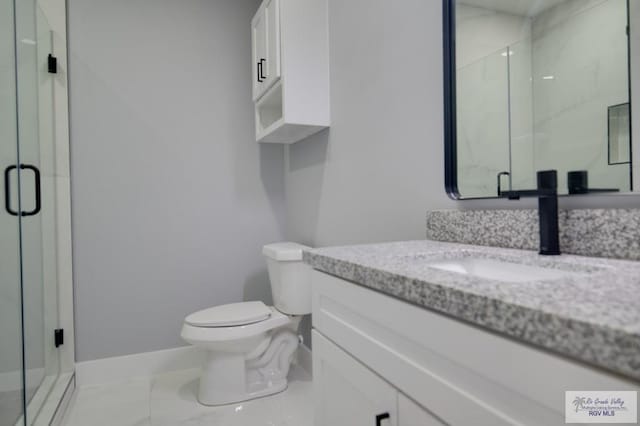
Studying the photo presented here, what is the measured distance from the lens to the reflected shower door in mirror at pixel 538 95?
0.81 m

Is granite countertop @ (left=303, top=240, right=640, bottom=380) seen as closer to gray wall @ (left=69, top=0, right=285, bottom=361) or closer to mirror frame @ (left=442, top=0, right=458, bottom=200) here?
mirror frame @ (left=442, top=0, right=458, bottom=200)

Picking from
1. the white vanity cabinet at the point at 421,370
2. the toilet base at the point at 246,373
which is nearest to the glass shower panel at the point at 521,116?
the white vanity cabinet at the point at 421,370

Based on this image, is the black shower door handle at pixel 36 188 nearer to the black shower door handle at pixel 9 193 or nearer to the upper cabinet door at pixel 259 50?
the black shower door handle at pixel 9 193

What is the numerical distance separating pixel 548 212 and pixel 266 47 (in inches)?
67.1

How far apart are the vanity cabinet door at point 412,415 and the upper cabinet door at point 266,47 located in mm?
1628

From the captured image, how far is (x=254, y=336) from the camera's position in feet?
6.24

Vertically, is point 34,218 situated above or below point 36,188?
below

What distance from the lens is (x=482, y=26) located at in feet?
3.73

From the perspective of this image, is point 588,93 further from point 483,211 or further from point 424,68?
point 424,68

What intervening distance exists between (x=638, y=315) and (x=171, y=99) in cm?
252

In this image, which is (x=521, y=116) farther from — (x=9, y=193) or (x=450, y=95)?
(x=9, y=193)

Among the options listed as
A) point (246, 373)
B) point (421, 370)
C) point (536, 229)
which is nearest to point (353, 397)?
point (421, 370)

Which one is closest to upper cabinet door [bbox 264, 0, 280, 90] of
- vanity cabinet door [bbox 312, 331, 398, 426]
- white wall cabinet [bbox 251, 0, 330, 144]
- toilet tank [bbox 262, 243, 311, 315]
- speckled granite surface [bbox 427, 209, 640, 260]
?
white wall cabinet [bbox 251, 0, 330, 144]

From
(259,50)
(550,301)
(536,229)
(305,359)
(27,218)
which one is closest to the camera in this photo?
(550,301)
